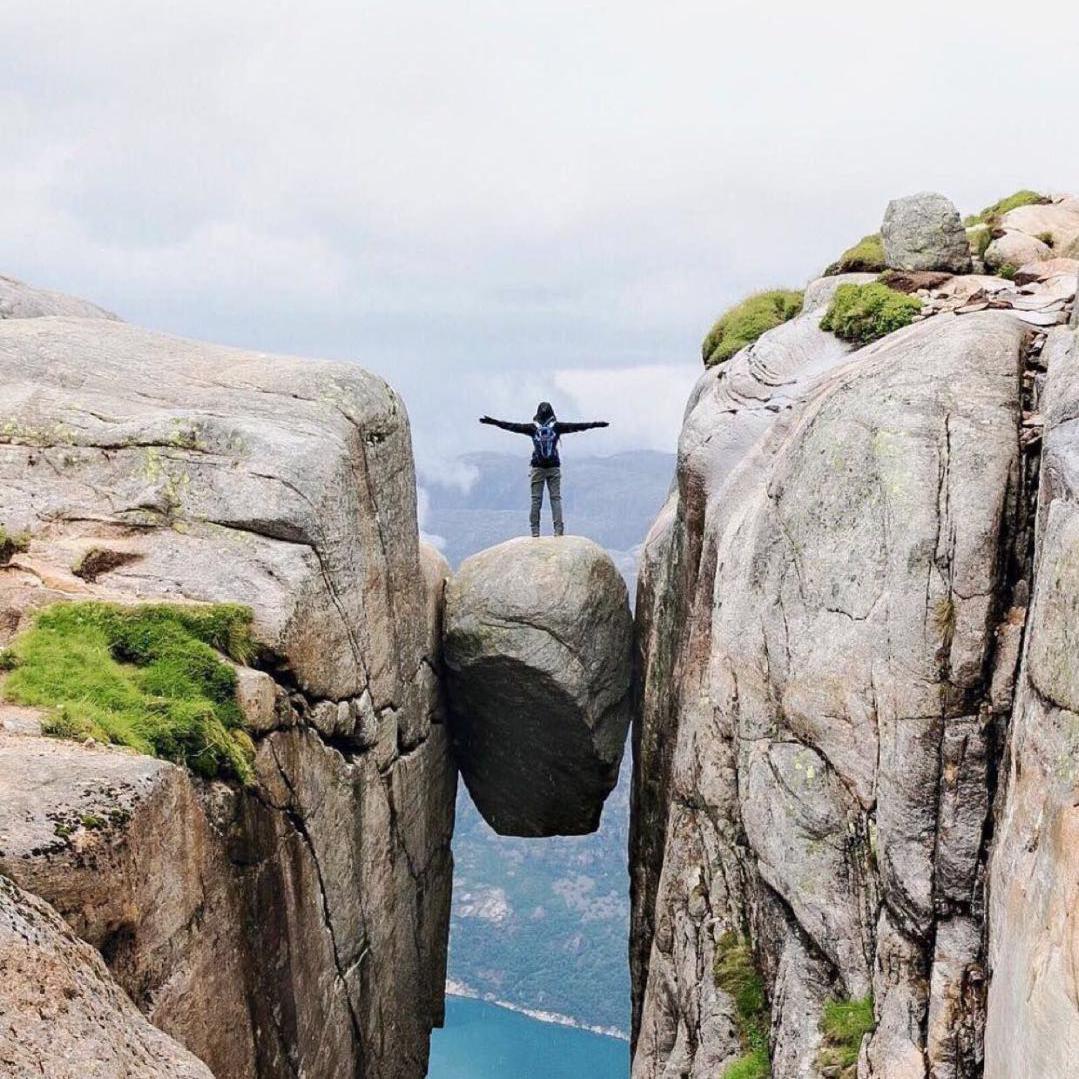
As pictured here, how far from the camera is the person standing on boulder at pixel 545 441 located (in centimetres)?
2778

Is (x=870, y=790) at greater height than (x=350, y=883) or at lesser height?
greater

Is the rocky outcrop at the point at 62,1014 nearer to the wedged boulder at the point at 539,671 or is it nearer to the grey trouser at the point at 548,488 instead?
the wedged boulder at the point at 539,671

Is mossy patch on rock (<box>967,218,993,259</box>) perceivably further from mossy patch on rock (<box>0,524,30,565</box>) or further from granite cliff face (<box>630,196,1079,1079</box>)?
mossy patch on rock (<box>0,524,30,565</box>)

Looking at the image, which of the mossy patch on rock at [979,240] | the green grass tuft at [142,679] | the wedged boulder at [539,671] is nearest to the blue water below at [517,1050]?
the wedged boulder at [539,671]

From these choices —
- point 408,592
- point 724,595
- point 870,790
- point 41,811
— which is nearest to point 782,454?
point 724,595

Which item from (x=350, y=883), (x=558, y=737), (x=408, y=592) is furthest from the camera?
(x=558, y=737)

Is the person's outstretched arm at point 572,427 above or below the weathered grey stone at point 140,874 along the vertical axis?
above

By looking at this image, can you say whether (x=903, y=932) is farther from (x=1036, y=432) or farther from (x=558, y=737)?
(x=558, y=737)

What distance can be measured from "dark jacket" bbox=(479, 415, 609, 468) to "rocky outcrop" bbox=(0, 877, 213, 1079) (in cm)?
1893

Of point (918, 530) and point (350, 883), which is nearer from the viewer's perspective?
point (918, 530)

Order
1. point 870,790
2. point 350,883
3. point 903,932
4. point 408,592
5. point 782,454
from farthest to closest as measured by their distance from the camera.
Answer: point 408,592 < point 350,883 < point 782,454 < point 870,790 < point 903,932

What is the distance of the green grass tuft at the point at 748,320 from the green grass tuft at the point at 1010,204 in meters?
5.27

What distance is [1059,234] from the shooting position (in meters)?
23.8

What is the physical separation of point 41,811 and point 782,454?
11897mm
